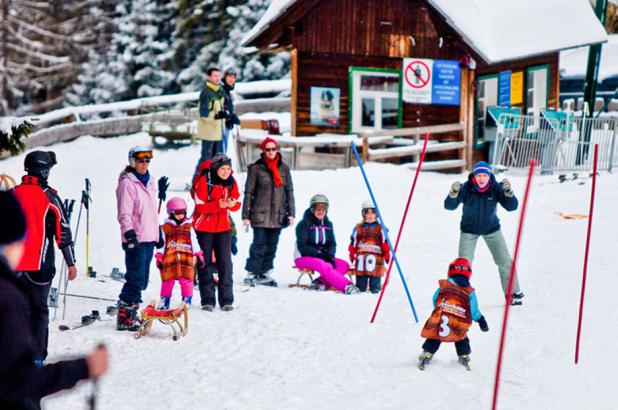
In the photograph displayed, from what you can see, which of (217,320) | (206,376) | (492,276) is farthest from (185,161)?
(206,376)

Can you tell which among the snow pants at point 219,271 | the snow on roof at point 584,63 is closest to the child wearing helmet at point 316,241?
the snow pants at point 219,271

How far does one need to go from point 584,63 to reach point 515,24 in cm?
1413

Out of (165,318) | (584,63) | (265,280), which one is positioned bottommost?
(265,280)

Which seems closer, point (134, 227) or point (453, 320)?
point (453, 320)

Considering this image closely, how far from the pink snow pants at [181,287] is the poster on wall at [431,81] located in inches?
497

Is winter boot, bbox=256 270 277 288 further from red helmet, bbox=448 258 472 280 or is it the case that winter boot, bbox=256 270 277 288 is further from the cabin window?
the cabin window

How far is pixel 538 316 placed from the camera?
8.93m

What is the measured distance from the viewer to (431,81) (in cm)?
2095

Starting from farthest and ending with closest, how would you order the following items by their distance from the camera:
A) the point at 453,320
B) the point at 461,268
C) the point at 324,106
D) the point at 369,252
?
1. the point at 324,106
2. the point at 369,252
3. the point at 461,268
4. the point at 453,320

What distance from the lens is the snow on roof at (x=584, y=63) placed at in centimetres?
3466

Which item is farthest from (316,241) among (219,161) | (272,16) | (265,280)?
(272,16)

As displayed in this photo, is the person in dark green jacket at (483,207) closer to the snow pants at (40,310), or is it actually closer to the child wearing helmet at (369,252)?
the child wearing helmet at (369,252)

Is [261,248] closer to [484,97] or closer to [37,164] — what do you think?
[37,164]

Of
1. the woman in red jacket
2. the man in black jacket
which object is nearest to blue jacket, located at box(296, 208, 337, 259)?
the woman in red jacket
